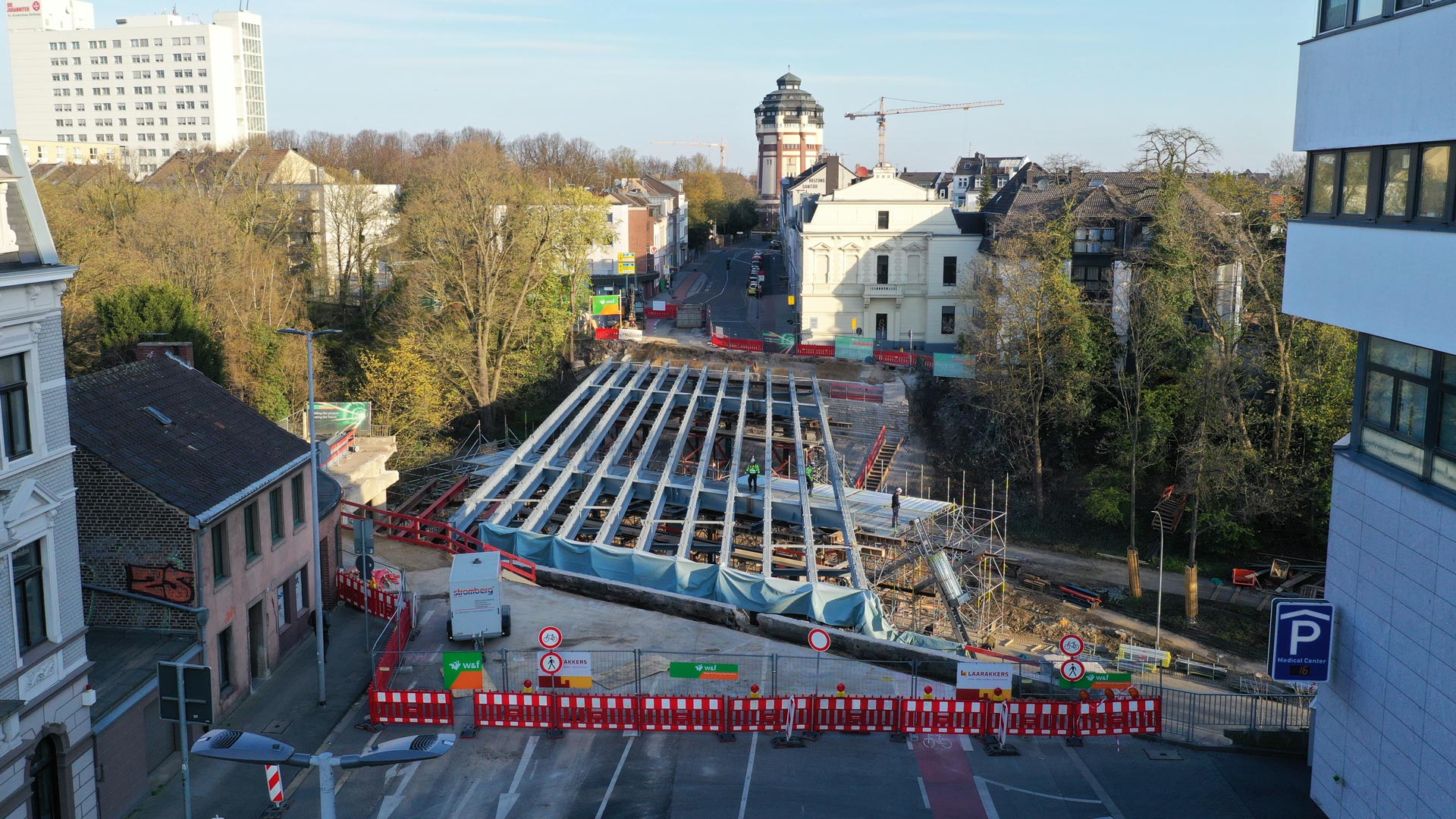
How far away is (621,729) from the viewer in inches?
733

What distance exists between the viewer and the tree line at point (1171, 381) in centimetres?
3544

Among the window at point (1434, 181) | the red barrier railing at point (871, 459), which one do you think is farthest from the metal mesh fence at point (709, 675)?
the red barrier railing at point (871, 459)

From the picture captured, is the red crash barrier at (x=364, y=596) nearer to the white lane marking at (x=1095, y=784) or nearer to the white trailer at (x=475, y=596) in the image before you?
the white trailer at (x=475, y=596)

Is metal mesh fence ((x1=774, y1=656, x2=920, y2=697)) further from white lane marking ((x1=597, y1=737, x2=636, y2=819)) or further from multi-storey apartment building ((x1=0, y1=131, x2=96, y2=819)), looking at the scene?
multi-storey apartment building ((x1=0, y1=131, x2=96, y2=819))

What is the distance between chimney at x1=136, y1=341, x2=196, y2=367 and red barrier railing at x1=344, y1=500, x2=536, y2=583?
5.67 m

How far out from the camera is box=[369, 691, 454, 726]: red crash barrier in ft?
62.2

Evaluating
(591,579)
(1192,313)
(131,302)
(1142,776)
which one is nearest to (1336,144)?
(1142,776)

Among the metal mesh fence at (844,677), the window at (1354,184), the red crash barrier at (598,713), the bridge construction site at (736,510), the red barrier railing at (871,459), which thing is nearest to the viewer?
the window at (1354,184)

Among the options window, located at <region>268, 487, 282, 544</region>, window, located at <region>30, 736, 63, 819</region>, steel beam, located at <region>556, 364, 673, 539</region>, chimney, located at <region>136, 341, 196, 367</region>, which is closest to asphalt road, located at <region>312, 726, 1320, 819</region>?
window, located at <region>30, 736, 63, 819</region>

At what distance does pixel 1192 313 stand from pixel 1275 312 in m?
6.39

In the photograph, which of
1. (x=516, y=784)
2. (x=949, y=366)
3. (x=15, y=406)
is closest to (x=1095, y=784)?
(x=516, y=784)

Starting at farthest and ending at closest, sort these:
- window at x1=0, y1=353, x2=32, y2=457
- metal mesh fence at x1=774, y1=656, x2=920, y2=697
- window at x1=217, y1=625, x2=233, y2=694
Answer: metal mesh fence at x1=774, y1=656, x2=920, y2=697
window at x1=217, y1=625, x2=233, y2=694
window at x1=0, y1=353, x2=32, y2=457

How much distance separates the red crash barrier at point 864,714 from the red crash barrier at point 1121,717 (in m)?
3.22

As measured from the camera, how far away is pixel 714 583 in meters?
24.4
